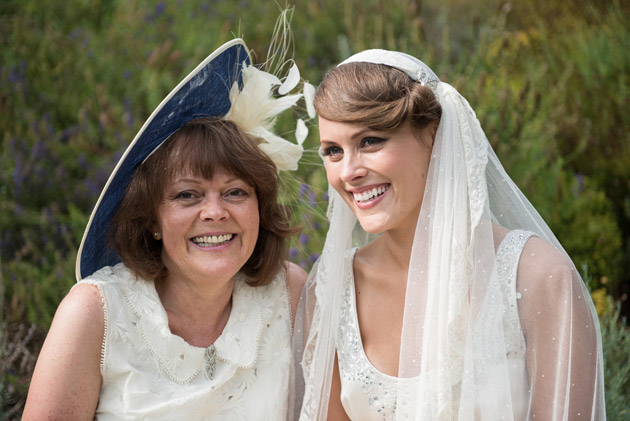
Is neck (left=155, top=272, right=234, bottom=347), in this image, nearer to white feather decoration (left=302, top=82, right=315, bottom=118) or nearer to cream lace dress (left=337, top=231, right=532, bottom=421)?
cream lace dress (left=337, top=231, right=532, bottom=421)

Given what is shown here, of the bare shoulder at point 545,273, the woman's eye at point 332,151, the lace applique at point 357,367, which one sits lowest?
→ the lace applique at point 357,367

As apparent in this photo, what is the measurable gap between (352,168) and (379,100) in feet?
0.82

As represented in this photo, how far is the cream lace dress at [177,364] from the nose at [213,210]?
0.38m

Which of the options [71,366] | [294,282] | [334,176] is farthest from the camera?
[294,282]

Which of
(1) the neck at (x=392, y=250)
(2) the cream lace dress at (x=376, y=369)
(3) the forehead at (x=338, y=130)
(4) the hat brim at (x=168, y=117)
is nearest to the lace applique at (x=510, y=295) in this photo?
(2) the cream lace dress at (x=376, y=369)

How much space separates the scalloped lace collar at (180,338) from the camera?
105 inches

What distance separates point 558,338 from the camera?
2.38 m

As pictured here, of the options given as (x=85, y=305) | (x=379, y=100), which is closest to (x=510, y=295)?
(x=379, y=100)

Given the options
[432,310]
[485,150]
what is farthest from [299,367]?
[485,150]

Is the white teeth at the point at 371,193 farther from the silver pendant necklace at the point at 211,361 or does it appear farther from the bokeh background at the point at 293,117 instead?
the silver pendant necklace at the point at 211,361

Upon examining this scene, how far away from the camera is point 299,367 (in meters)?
2.94

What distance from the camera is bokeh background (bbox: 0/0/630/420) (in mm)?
3943

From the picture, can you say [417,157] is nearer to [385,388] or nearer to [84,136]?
[385,388]

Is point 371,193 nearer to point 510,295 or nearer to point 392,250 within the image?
point 392,250
